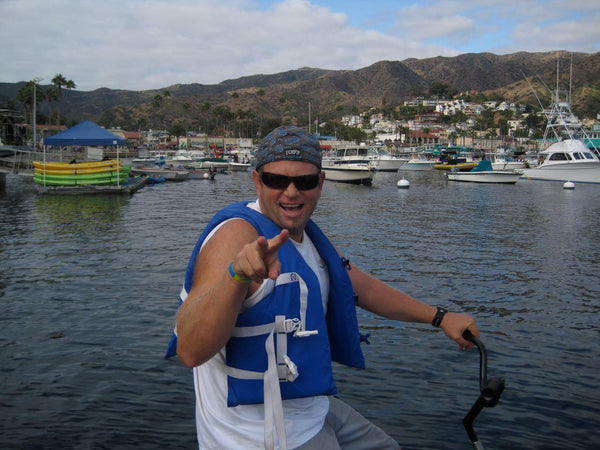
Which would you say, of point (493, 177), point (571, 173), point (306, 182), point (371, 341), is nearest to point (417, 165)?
point (571, 173)

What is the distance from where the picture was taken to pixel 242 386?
83.5 inches

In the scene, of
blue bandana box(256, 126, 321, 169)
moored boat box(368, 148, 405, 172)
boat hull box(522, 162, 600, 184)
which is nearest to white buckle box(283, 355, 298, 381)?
blue bandana box(256, 126, 321, 169)

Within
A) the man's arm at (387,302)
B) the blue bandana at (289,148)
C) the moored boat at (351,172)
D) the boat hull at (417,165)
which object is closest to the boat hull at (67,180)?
the moored boat at (351,172)

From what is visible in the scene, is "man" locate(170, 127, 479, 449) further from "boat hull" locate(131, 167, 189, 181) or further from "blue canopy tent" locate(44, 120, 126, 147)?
"boat hull" locate(131, 167, 189, 181)

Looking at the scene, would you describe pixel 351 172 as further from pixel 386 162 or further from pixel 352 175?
pixel 386 162

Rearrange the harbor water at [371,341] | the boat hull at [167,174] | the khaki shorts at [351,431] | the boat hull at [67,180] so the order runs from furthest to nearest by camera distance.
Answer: the boat hull at [167,174] < the boat hull at [67,180] < the harbor water at [371,341] < the khaki shorts at [351,431]

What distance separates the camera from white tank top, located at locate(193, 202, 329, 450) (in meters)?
2.17

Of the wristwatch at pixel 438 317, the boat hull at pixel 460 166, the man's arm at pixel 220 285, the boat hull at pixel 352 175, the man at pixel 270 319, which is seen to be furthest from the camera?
the boat hull at pixel 460 166

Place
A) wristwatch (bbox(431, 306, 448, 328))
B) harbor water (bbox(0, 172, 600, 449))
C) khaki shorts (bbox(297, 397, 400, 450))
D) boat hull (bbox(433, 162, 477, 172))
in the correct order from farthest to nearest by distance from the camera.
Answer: boat hull (bbox(433, 162, 477, 172)), harbor water (bbox(0, 172, 600, 449)), wristwatch (bbox(431, 306, 448, 328)), khaki shorts (bbox(297, 397, 400, 450))

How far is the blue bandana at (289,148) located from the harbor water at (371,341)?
3.53m

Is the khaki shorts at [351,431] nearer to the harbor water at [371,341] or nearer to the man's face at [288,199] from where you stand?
the man's face at [288,199]

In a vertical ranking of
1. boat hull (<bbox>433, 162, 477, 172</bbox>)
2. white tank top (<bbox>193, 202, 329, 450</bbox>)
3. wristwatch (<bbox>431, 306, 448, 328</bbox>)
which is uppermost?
boat hull (<bbox>433, 162, 477, 172</bbox>)

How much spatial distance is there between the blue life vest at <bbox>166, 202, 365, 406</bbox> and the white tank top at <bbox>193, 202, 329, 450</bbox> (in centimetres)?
7

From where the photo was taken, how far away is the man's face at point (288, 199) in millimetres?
2324
